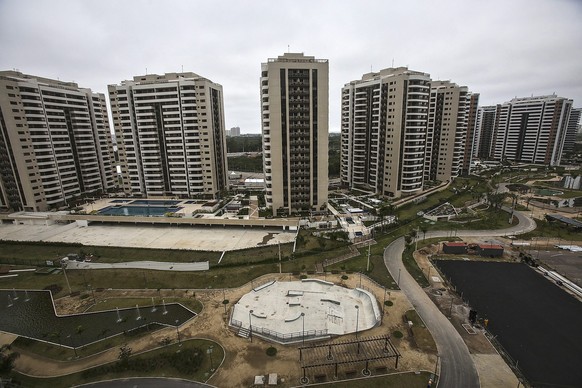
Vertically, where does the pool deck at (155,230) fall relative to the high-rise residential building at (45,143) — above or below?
below

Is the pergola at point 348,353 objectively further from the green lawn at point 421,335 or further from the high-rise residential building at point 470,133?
the high-rise residential building at point 470,133

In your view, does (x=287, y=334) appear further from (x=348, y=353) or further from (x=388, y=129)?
(x=388, y=129)

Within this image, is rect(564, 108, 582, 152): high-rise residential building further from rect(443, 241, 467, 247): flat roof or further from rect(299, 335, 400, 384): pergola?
rect(299, 335, 400, 384): pergola

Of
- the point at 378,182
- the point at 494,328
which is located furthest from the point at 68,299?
the point at 378,182

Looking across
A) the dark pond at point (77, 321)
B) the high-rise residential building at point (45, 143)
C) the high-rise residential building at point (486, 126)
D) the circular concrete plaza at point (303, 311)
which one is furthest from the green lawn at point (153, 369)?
the high-rise residential building at point (486, 126)

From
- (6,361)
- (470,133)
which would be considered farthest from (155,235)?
(470,133)

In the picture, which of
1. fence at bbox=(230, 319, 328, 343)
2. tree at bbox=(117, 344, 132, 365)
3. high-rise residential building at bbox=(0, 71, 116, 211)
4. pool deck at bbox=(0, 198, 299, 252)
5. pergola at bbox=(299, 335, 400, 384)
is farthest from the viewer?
high-rise residential building at bbox=(0, 71, 116, 211)

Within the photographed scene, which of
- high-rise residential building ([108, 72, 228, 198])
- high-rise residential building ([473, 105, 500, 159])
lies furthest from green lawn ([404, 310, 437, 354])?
high-rise residential building ([473, 105, 500, 159])
